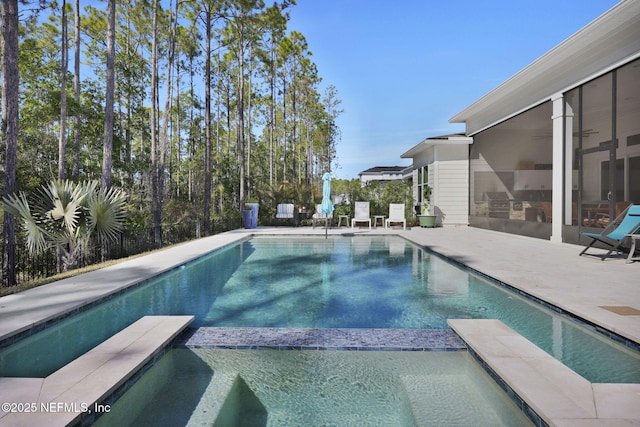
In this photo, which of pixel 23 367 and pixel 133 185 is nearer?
pixel 23 367

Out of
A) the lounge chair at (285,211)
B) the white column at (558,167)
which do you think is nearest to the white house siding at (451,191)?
the white column at (558,167)

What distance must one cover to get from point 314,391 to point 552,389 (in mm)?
1392

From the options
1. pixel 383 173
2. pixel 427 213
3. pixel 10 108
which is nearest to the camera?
pixel 10 108

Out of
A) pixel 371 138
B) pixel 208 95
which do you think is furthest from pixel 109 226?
pixel 371 138

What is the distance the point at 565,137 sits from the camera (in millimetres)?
8797

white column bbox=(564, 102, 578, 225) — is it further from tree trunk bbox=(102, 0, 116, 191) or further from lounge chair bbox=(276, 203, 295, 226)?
tree trunk bbox=(102, 0, 116, 191)

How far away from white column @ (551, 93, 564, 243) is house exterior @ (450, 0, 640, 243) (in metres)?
0.02

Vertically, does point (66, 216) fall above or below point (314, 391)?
above

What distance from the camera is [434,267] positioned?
266 inches

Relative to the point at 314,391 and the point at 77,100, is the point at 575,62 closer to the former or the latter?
the point at 314,391

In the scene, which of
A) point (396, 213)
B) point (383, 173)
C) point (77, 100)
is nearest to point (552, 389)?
point (396, 213)

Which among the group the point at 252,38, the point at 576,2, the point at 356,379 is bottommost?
the point at 356,379

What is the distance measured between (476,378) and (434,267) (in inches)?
171

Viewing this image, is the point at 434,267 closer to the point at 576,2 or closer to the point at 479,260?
the point at 479,260
